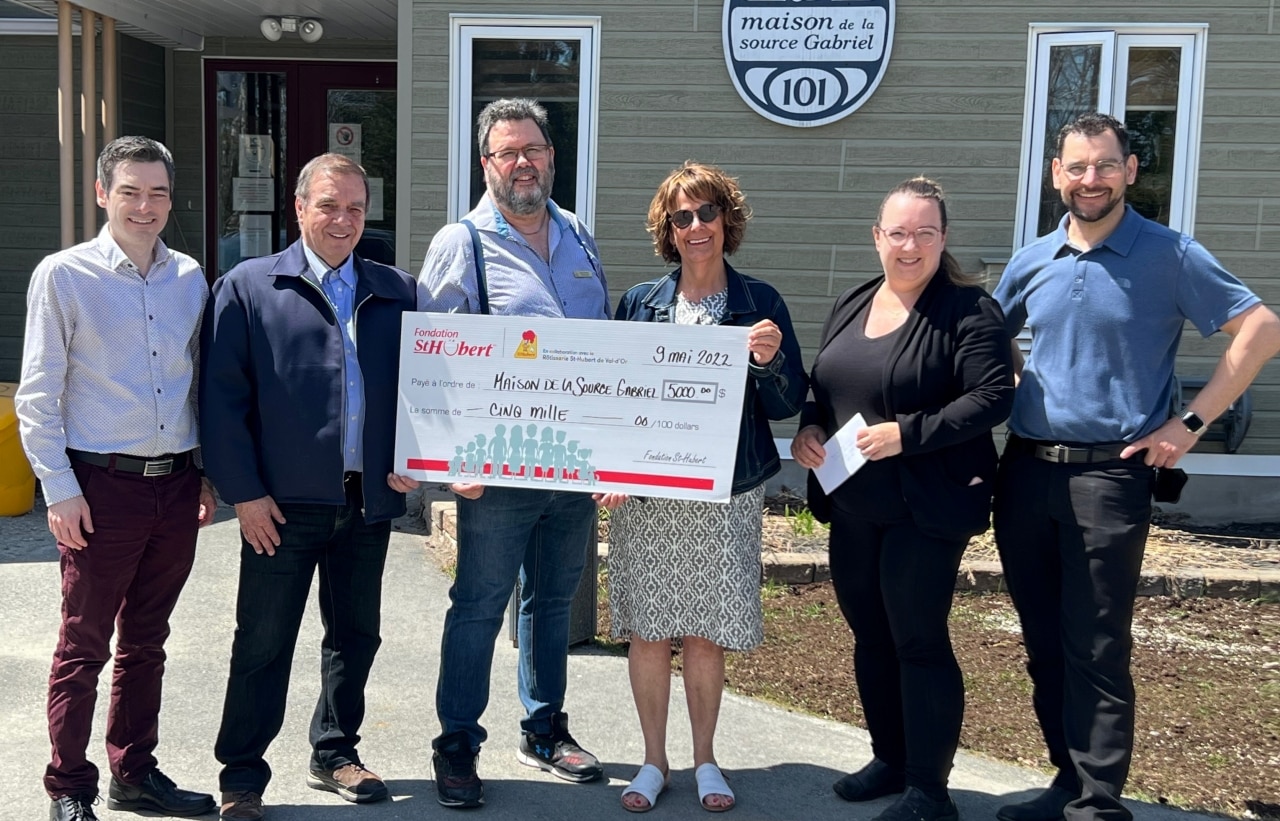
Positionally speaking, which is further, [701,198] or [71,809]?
[701,198]

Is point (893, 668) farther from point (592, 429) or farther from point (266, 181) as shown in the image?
point (266, 181)

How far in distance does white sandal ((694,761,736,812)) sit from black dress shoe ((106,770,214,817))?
4.93ft

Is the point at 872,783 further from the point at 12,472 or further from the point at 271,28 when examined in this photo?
the point at 271,28

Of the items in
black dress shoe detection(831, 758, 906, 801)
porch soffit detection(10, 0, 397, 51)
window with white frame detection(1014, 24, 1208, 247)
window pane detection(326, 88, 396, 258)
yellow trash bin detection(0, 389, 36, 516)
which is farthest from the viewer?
window pane detection(326, 88, 396, 258)

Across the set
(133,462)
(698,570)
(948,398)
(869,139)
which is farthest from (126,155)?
(869,139)

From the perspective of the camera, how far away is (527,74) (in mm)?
7438

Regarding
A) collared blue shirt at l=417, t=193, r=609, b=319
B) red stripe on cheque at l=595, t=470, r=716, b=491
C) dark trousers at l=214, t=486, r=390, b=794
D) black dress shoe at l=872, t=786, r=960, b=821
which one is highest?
collared blue shirt at l=417, t=193, r=609, b=319

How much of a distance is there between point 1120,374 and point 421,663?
3043 mm

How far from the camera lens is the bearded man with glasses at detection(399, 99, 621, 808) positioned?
12.3 feet

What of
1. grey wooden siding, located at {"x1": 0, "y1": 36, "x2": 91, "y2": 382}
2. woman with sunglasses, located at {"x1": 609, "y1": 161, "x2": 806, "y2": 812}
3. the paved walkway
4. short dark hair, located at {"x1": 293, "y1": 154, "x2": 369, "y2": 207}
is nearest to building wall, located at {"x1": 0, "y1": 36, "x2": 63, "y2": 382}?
grey wooden siding, located at {"x1": 0, "y1": 36, "x2": 91, "y2": 382}

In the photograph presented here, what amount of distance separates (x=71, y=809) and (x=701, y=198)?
254cm

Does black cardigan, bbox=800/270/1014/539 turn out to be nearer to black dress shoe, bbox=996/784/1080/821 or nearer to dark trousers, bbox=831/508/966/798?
dark trousers, bbox=831/508/966/798

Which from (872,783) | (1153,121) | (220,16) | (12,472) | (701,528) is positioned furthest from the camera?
(220,16)

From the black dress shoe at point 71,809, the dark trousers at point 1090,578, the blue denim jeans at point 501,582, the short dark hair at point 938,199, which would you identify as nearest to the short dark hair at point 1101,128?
the short dark hair at point 938,199
